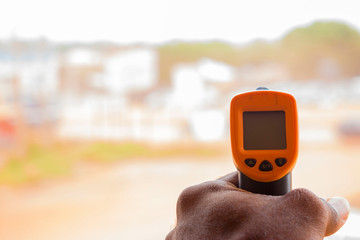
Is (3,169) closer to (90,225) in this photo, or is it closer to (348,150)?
(90,225)

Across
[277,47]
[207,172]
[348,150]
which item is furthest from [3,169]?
[348,150]

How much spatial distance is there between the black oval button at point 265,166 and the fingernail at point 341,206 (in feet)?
0.27

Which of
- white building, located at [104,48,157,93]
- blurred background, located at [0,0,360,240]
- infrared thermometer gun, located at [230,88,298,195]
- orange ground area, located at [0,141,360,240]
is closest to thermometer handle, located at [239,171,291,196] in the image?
infrared thermometer gun, located at [230,88,298,195]

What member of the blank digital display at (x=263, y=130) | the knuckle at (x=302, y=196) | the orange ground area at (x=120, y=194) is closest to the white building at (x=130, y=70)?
the orange ground area at (x=120, y=194)

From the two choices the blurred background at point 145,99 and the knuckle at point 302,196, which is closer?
the knuckle at point 302,196

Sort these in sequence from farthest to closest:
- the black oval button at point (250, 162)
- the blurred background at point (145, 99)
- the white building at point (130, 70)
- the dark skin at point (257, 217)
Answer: the white building at point (130, 70) → the blurred background at point (145, 99) → the black oval button at point (250, 162) → the dark skin at point (257, 217)

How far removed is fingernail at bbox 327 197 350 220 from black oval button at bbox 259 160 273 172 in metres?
0.08

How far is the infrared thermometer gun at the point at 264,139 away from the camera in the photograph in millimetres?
475

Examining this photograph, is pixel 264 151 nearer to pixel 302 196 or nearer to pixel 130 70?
pixel 302 196

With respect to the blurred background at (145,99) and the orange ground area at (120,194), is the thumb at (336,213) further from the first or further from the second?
the orange ground area at (120,194)

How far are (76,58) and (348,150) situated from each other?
1.86 meters

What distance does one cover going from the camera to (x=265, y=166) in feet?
1.58

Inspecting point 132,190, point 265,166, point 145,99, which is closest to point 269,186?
point 265,166

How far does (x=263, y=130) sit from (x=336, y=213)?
0.45 feet
